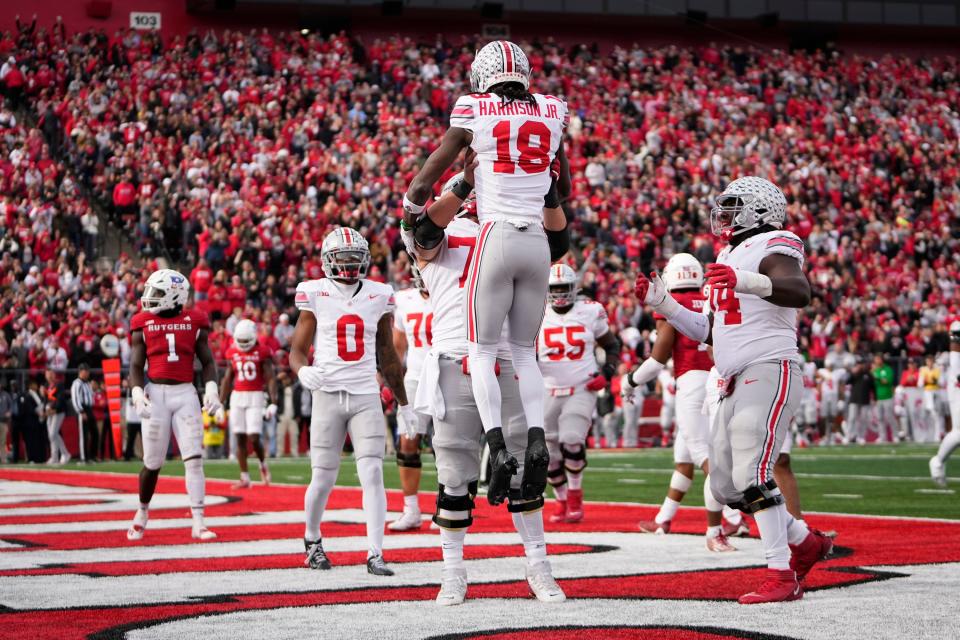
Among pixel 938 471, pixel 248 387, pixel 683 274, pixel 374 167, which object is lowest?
pixel 938 471

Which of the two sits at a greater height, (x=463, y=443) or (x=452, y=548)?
(x=463, y=443)

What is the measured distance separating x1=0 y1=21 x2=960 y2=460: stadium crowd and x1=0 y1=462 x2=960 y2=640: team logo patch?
12139 mm

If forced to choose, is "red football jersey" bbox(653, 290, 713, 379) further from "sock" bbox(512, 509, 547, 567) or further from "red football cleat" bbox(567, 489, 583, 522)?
"sock" bbox(512, 509, 547, 567)

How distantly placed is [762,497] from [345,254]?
3.10 m

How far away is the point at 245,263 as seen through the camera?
23.0m

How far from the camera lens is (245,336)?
634 inches

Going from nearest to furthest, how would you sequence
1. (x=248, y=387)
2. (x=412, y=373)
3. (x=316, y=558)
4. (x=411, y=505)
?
(x=316, y=558)
(x=411, y=505)
(x=412, y=373)
(x=248, y=387)

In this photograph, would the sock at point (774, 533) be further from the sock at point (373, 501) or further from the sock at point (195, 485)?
the sock at point (195, 485)

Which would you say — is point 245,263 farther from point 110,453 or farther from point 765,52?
point 765,52

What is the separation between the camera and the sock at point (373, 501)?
287 inches

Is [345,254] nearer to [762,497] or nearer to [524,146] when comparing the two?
[524,146]

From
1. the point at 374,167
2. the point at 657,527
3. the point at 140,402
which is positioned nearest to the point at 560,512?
the point at 657,527

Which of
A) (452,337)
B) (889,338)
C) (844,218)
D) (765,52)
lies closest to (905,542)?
(452,337)

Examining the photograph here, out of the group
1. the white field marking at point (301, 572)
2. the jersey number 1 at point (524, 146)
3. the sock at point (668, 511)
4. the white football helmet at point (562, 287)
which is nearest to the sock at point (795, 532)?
the white field marking at point (301, 572)
